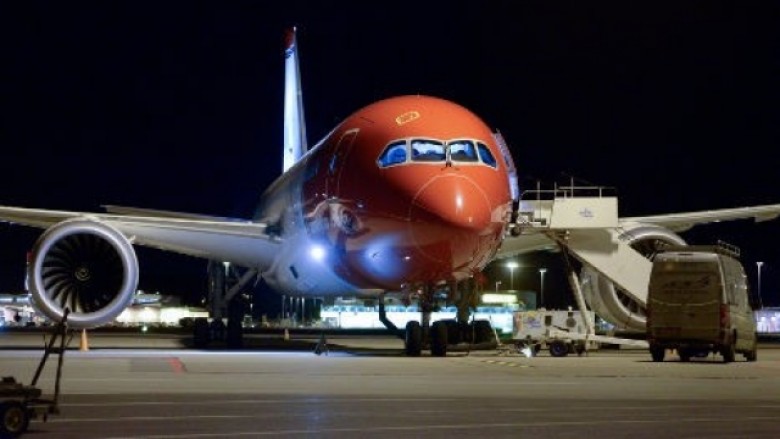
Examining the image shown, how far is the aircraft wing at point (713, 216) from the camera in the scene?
29.1 metres

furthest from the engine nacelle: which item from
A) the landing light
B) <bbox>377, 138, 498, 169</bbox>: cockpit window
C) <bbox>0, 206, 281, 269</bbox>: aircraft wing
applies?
<bbox>377, 138, 498, 169</bbox>: cockpit window

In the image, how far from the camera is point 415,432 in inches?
428

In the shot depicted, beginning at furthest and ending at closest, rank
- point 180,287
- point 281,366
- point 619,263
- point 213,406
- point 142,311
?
point 142,311 → point 180,287 → point 619,263 → point 281,366 → point 213,406

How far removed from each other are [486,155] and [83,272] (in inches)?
363

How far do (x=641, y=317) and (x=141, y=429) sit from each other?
20.2m

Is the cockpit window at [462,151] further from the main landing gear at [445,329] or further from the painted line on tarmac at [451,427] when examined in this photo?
the painted line on tarmac at [451,427]

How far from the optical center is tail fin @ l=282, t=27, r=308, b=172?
136 ft

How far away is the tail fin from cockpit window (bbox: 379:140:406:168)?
1765 centimetres

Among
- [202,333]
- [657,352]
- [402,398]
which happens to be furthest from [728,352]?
[202,333]

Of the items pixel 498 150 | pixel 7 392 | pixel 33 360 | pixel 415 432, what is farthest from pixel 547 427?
pixel 33 360

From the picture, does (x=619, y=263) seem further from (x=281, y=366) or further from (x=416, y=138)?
(x=281, y=366)

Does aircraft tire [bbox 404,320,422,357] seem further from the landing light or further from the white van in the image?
the white van

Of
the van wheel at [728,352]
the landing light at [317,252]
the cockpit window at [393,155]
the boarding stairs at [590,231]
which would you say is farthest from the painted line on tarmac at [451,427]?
the boarding stairs at [590,231]

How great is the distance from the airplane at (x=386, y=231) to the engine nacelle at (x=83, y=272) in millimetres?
28
